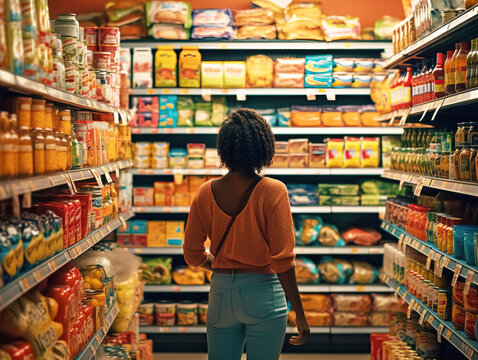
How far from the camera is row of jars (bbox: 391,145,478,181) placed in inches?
121

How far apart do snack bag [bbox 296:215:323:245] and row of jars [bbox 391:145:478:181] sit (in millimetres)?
1554

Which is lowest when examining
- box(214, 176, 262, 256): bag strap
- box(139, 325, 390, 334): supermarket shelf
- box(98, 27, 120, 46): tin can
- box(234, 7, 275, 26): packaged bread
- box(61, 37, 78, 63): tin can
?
box(139, 325, 390, 334): supermarket shelf

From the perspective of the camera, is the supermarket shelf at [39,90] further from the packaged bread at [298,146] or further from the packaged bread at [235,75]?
the packaged bread at [298,146]

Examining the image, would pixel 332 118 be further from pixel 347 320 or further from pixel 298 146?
pixel 347 320

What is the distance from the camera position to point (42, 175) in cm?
253

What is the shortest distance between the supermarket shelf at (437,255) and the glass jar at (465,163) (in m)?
0.44

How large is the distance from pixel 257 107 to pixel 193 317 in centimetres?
226

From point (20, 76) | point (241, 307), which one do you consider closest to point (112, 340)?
point (241, 307)

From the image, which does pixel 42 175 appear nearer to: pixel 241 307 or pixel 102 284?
pixel 241 307

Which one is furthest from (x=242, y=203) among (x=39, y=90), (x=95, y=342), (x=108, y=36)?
(x=108, y=36)

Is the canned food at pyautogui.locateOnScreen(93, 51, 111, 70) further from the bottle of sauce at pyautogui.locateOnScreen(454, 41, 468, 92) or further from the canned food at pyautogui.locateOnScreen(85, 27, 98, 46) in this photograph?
the bottle of sauce at pyautogui.locateOnScreen(454, 41, 468, 92)

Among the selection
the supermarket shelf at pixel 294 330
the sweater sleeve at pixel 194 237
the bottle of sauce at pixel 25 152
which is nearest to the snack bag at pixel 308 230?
the supermarket shelf at pixel 294 330

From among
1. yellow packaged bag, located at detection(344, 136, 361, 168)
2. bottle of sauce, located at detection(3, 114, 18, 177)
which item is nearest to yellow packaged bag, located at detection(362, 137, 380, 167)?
yellow packaged bag, located at detection(344, 136, 361, 168)

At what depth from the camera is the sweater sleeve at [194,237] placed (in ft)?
9.68
